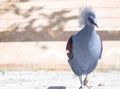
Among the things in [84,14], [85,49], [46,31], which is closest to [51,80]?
[46,31]

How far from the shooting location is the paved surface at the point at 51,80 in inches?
288

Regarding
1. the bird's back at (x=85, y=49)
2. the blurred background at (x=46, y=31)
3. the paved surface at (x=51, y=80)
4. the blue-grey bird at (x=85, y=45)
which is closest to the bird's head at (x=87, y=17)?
the blue-grey bird at (x=85, y=45)

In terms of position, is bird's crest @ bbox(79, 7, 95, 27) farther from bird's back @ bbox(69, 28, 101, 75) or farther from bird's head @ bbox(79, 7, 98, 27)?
bird's back @ bbox(69, 28, 101, 75)

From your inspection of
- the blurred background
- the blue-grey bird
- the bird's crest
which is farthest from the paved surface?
the bird's crest

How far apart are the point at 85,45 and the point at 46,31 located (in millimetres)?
2449

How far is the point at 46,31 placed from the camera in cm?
835

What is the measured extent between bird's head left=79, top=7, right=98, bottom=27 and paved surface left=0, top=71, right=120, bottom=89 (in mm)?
1630

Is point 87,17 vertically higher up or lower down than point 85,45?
higher up

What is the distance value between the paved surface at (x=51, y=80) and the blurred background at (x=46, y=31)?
30 centimetres

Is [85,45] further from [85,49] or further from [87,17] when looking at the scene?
[87,17]

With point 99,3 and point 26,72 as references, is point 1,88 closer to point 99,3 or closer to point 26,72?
point 26,72

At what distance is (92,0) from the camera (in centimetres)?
832

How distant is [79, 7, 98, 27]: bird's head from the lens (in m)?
5.80

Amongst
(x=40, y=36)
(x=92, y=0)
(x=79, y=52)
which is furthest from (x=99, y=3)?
(x=79, y=52)
